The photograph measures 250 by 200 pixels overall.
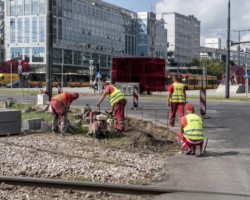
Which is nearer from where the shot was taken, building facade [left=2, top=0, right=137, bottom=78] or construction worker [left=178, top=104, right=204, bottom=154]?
construction worker [left=178, top=104, right=204, bottom=154]

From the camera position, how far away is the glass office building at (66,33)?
10888cm

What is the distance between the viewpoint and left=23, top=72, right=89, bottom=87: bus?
3401 inches

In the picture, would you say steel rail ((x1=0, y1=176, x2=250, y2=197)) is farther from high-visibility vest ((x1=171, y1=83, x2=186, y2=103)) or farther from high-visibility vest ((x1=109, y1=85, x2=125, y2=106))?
high-visibility vest ((x1=171, y1=83, x2=186, y2=103))

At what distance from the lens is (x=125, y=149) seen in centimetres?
1088

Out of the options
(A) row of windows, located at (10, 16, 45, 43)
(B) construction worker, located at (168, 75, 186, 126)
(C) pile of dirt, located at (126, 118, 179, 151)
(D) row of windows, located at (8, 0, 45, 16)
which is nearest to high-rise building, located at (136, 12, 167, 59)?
(D) row of windows, located at (8, 0, 45, 16)

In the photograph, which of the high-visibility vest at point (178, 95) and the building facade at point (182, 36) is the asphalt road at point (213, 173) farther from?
the building facade at point (182, 36)

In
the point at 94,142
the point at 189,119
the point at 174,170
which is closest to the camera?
the point at 174,170

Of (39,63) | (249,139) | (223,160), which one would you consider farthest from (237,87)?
(39,63)

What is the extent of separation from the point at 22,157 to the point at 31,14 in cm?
10469

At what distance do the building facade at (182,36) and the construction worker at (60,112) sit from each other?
154 m

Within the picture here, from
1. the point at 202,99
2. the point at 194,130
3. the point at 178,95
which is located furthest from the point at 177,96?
the point at 194,130

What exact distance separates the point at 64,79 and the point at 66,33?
22.1 meters

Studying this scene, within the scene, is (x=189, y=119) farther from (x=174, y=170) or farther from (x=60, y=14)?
(x=60, y=14)

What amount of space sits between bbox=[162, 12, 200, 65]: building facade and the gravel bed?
15553cm
